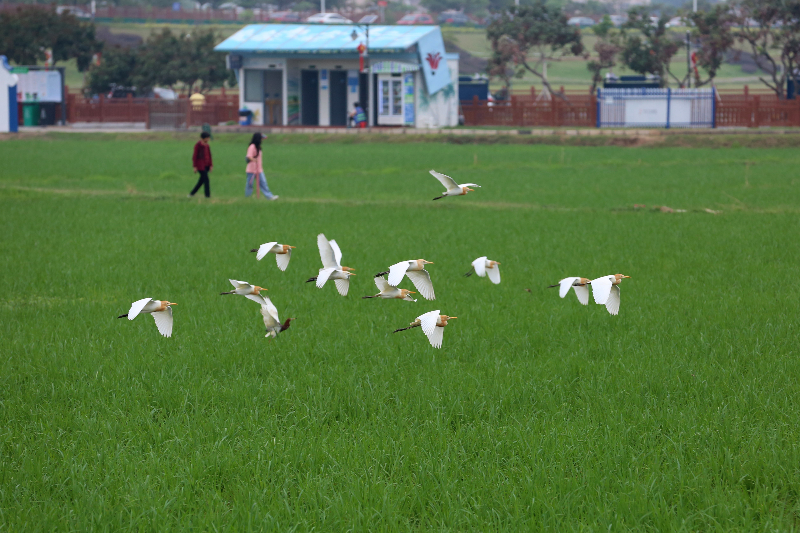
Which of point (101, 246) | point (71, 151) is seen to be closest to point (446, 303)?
point (101, 246)

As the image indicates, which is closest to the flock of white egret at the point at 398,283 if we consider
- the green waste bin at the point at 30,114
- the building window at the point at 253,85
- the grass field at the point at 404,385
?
the grass field at the point at 404,385

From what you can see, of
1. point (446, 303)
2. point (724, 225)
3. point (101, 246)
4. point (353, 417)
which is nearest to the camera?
point (353, 417)

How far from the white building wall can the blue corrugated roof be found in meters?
2.12

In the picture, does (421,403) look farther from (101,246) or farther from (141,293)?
(101,246)

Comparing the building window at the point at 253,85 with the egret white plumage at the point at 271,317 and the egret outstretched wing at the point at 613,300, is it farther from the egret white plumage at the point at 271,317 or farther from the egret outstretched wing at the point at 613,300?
the egret outstretched wing at the point at 613,300

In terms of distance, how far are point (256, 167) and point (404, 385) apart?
1284cm

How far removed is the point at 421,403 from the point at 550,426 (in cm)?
96

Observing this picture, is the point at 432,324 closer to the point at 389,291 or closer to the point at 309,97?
the point at 389,291

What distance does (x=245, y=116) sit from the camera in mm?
44062

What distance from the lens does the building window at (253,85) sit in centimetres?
4406

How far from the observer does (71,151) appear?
107 feet

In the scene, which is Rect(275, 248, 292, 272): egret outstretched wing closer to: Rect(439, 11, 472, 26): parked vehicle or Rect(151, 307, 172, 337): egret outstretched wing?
Rect(151, 307, 172, 337): egret outstretched wing

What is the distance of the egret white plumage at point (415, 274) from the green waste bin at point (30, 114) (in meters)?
45.6

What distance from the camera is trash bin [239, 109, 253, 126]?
43.9m
